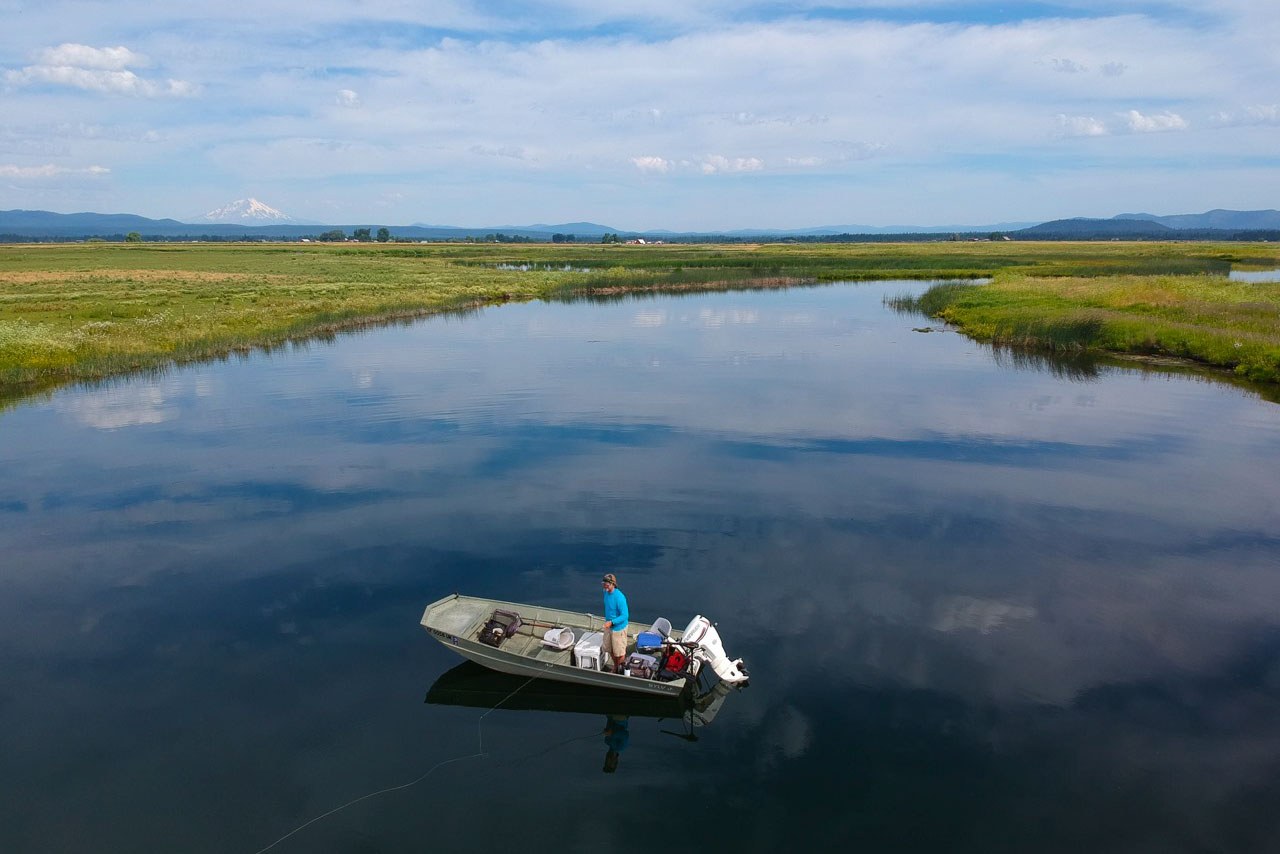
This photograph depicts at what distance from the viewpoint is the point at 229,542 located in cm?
2459

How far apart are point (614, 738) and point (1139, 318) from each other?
5708 centimetres

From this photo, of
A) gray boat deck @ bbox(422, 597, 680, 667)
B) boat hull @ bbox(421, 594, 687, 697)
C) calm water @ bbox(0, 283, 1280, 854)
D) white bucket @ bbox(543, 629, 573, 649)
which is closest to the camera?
calm water @ bbox(0, 283, 1280, 854)

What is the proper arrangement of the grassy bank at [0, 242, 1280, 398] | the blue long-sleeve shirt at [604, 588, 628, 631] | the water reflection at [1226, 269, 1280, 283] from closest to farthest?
the blue long-sleeve shirt at [604, 588, 628, 631], the grassy bank at [0, 242, 1280, 398], the water reflection at [1226, 269, 1280, 283]

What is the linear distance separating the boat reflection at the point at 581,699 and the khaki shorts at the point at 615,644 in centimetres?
86

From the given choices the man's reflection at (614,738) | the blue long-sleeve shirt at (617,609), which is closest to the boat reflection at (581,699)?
the man's reflection at (614,738)

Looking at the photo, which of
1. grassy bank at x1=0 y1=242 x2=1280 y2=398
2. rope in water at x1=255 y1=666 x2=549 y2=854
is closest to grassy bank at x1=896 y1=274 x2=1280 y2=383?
grassy bank at x1=0 y1=242 x2=1280 y2=398

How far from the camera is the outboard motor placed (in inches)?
674

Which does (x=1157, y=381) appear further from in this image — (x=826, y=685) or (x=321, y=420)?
(x=321, y=420)

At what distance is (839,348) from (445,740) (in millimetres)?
48047

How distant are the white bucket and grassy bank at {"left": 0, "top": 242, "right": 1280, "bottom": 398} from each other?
134 feet

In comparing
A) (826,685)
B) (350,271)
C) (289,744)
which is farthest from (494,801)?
(350,271)

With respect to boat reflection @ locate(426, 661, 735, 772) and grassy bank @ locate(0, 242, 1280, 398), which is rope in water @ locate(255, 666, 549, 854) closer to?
boat reflection @ locate(426, 661, 735, 772)

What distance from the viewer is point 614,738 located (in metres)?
16.3

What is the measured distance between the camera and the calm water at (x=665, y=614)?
1402 cm
